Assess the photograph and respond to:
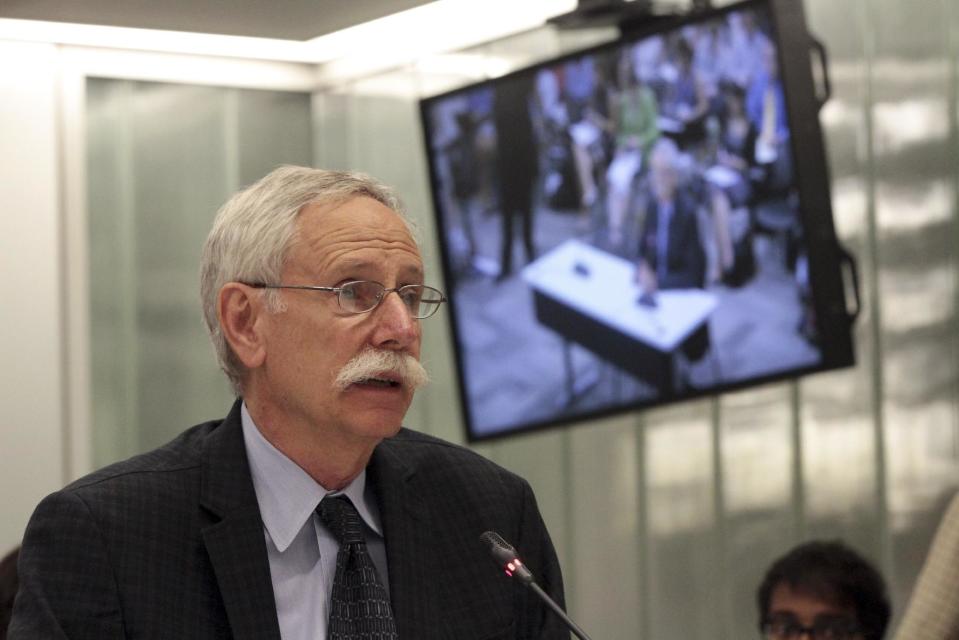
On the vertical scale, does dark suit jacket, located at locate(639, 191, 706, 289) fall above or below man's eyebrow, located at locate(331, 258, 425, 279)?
above

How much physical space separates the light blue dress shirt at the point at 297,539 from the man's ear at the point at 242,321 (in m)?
0.10

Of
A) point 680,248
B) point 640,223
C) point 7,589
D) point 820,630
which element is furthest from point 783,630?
point 7,589

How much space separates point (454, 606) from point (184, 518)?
373 millimetres

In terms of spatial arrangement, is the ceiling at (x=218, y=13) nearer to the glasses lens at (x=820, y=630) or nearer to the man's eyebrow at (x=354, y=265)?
the glasses lens at (x=820, y=630)

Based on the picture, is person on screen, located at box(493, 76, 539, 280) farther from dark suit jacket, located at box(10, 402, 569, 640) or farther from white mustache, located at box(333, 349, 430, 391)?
white mustache, located at box(333, 349, 430, 391)

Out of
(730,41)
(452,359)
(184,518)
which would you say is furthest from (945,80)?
(184,518)

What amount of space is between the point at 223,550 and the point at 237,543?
2 centimetres

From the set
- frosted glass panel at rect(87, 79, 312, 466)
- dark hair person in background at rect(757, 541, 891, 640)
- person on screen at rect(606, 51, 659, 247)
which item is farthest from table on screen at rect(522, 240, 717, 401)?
frosted glass panel at rect(87, 79, 312, 466)

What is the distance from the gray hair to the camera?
6.13 feet

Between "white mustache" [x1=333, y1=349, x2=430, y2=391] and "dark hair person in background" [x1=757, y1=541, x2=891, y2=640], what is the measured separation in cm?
137

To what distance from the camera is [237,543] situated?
1763 mm

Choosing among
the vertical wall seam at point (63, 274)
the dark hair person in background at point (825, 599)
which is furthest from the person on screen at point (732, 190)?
the vertical wall seam at point (63, 274)

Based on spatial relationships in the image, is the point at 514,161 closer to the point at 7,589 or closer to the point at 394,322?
the point at 7,589

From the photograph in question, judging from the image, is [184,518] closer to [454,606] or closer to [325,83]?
[454,606]
